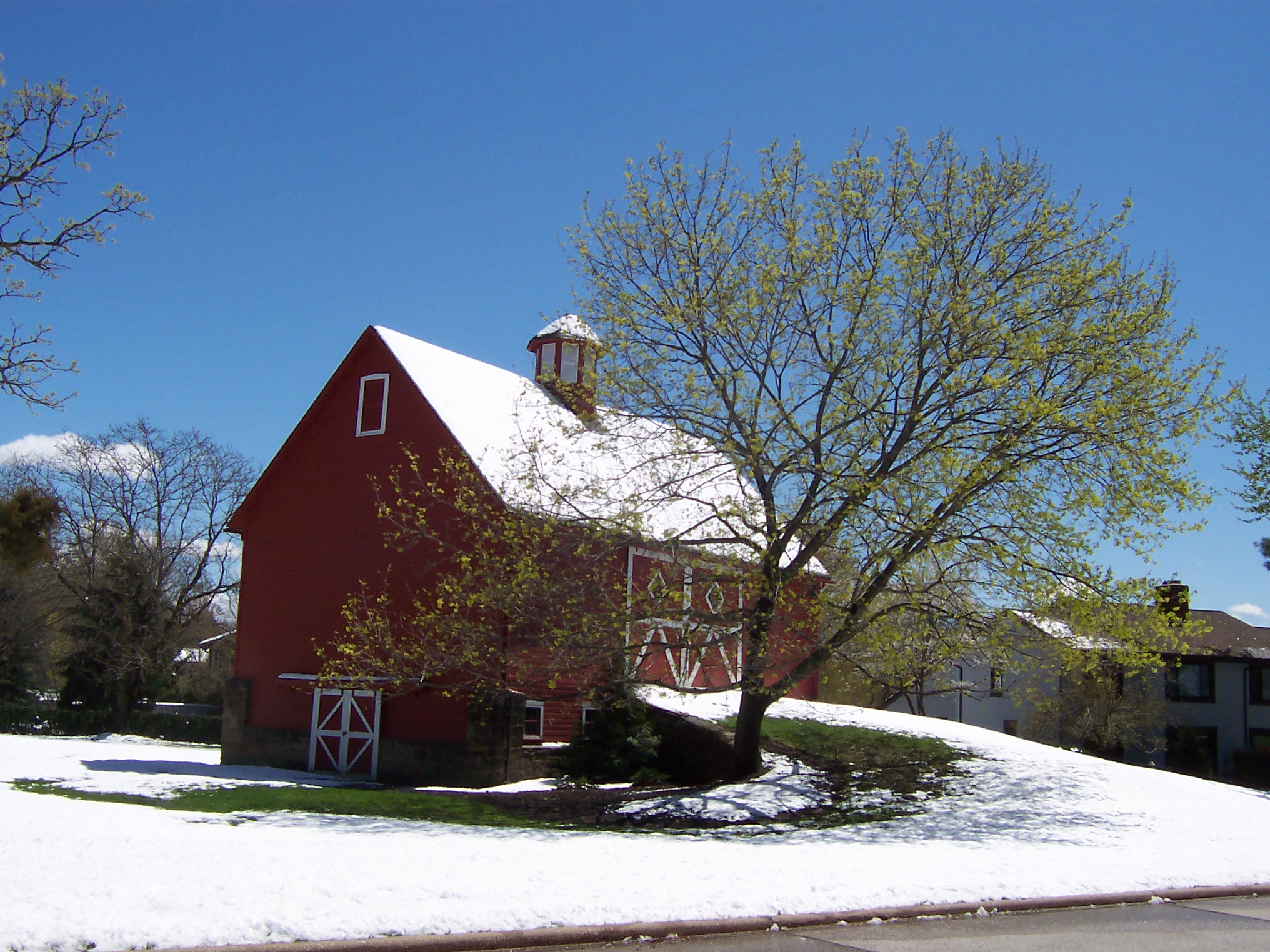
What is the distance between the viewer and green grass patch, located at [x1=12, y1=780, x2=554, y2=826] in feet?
45.6

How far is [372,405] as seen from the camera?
2336 centimetres

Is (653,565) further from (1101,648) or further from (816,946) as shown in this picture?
(816,946)

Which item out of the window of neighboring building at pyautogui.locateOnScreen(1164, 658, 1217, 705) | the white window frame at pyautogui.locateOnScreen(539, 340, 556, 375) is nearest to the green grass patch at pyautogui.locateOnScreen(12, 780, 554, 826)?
the white window frame at pyautogui.locateOnScreen(539, 340, 556, 375)

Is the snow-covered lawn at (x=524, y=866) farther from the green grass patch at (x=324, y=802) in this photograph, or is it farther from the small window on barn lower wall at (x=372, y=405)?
the small window on barn lower wall at (x=372, y=405)

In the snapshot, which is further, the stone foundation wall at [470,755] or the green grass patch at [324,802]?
the stone foundation wall at [470,755]

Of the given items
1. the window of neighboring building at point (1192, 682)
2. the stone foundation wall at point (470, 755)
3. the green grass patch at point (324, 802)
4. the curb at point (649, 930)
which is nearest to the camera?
the curb at point (649, 930)

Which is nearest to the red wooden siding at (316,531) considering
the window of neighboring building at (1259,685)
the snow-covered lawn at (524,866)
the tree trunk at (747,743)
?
the snow-covered lawn at (524,866)

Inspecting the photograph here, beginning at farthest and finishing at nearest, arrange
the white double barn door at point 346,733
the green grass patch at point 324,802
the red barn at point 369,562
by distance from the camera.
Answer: the white double barn door at point 346,733
the red barn at point 369,562
the green grass patch at point 324,802

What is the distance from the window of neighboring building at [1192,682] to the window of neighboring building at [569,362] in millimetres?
29167

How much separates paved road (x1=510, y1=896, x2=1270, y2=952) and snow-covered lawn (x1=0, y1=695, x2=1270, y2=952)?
0.32 metres

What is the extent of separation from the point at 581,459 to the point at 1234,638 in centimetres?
3478

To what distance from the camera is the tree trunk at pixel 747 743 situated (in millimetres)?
17922

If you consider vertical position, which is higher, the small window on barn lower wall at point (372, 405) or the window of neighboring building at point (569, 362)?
the window of neighboring building at point (569, 362)

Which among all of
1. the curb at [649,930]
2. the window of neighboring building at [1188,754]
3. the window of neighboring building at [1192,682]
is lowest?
the window of neighboring building at [1188,754]
